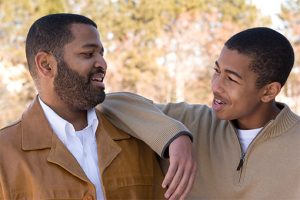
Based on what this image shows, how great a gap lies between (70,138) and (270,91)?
0.89m

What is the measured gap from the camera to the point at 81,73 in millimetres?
2143

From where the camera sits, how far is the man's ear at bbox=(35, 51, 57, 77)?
2.19 m

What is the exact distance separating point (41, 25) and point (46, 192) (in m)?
0.70

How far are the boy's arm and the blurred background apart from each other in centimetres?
1103

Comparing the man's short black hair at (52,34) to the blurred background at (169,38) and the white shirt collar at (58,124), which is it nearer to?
the white shirt collar at (58,124)

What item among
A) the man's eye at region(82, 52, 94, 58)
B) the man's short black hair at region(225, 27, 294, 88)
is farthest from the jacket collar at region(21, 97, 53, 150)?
the man's short black hair at region(225, 27, 294, 88)

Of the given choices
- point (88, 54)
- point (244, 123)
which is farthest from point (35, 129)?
point (244, 123)

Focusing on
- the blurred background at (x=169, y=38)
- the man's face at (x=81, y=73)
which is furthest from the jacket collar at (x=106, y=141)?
the blurred background at (x=169, y=38)

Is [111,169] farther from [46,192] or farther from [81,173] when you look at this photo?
[46,192]

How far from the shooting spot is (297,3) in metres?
14.4

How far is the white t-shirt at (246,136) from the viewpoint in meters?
2.32

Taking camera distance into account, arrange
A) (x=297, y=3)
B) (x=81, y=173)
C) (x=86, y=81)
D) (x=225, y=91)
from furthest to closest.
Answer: (x=297, y=3), (x=225, y=91), (x=86, y=81), (x=81, y=173)

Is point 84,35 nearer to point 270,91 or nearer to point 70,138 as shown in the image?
point 70,138

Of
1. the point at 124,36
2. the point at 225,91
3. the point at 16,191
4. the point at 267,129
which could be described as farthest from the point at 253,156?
the point at 124,36
